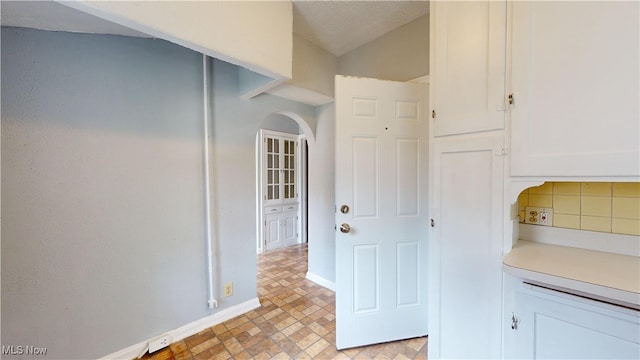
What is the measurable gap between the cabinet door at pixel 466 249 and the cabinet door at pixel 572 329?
13 centimetres

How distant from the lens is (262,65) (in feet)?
5.11

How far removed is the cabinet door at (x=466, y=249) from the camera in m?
1.23

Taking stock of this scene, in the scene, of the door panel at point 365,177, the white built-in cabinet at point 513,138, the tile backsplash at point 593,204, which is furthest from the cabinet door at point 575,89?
the door panel at point 365,177

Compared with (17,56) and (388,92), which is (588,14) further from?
(17,56)

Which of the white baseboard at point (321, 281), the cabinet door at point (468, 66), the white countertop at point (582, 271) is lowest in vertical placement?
the white baseboard at point (321, 281)

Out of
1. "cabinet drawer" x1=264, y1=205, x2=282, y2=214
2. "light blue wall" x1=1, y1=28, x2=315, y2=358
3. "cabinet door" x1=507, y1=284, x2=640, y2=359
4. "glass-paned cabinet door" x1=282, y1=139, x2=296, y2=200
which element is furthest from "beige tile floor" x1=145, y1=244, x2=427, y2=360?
"glass-paned cabinet door" x1=282, y1=139, x2=296, y2=200

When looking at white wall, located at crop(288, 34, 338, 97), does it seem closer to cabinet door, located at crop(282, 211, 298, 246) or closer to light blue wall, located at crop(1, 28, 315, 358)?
light blue wall, located at crop(1, 28, 315, 358)

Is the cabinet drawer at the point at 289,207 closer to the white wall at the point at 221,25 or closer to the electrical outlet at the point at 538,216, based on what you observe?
the white wall at the point at 221,25

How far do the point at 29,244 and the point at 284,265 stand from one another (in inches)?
99.3

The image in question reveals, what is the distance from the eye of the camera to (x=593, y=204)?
119 centimetres

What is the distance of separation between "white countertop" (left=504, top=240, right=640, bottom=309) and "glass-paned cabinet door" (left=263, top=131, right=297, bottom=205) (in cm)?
338

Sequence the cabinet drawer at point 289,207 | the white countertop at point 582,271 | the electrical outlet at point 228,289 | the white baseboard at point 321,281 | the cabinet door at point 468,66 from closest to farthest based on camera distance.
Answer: the white countertop at point 582,271
the cabinet door at point 468,66
the electrical outlet at point 228,289
the white baseboard at point 321,281
the cabinet drawer at point 289,207

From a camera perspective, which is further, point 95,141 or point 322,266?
point 322,266

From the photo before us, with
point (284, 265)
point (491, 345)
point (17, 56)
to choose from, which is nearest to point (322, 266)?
point (284, 265)
